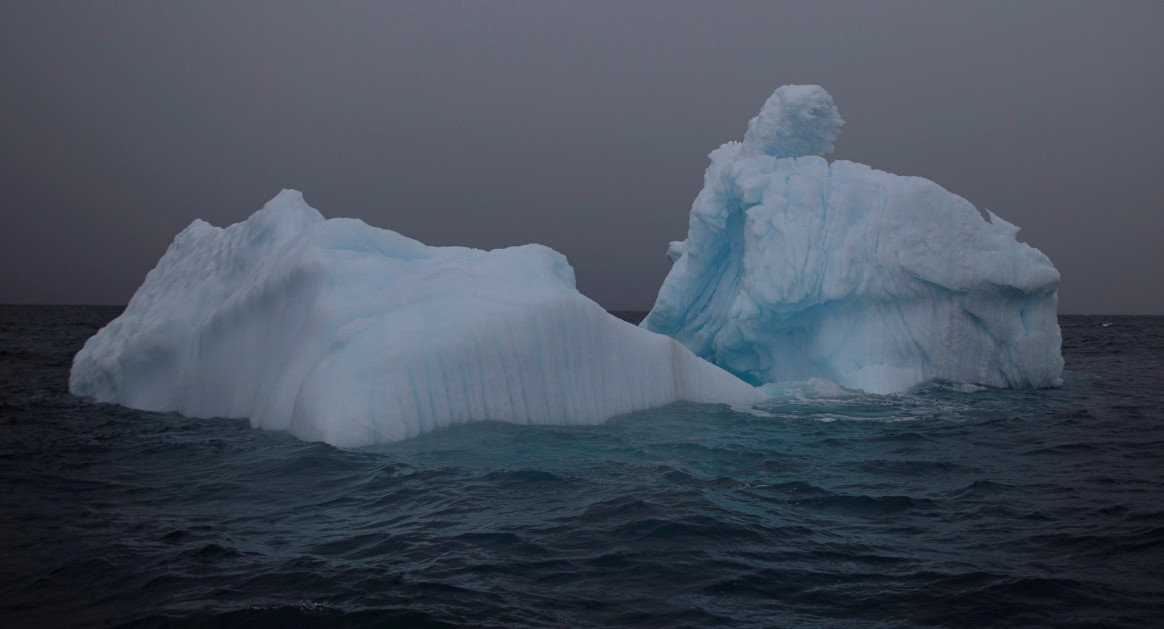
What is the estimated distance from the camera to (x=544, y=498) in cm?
643

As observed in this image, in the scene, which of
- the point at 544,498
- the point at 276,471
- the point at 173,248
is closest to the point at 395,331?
the point at 276,471

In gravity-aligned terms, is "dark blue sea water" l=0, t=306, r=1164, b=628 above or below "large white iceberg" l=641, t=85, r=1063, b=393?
below

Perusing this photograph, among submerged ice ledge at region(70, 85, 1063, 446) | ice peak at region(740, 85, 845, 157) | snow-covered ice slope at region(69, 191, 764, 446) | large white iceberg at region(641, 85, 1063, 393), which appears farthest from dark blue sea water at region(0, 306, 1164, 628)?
ice peak at region(740, 85, 845, 157)

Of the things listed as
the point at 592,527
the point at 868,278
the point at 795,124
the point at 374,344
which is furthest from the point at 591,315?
the point at 795,124

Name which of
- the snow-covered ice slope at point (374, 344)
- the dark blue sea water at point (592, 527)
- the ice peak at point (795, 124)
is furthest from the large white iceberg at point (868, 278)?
the dark blue sea water at point (592, 527)

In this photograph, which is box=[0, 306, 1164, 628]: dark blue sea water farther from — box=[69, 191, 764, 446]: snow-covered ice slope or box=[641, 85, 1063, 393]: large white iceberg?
box=[641, 85, 1063, 393]: large white iceberg

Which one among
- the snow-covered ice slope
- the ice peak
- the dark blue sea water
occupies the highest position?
the ice peak

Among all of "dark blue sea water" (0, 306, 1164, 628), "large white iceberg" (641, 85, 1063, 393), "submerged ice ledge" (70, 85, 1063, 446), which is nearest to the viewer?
"dark blue sea water" (0, 306, 1164, 628)

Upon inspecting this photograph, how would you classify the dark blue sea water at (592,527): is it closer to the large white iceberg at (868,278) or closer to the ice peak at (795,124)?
the large white iceberg at (868,278)

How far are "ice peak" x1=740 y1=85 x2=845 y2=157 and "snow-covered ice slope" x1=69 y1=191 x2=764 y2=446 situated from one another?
23.6 feet

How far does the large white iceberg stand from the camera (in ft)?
46.1

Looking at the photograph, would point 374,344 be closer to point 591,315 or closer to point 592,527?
point 591,315

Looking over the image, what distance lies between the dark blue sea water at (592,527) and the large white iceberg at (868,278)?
13.9ft

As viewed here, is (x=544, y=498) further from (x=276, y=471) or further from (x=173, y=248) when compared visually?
(x=173, y=248)
